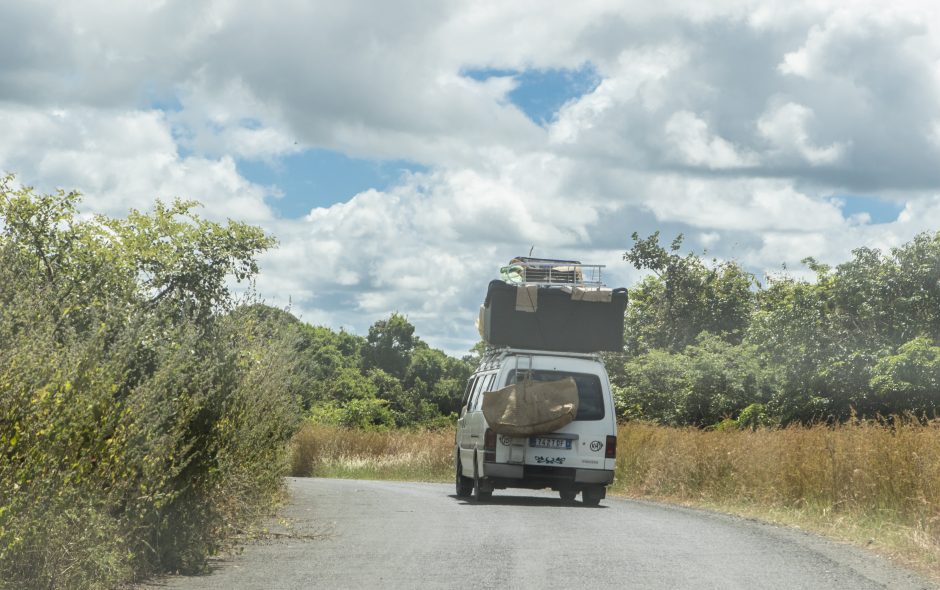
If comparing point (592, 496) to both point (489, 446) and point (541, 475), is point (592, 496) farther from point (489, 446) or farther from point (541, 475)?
point (489, 446)

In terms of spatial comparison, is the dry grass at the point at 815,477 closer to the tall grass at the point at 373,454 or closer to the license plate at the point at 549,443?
the license plate at the point at 549,443

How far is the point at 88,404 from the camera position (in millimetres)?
7531

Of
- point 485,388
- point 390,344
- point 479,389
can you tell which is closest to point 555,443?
point 485,388

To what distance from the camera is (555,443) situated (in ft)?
55.9

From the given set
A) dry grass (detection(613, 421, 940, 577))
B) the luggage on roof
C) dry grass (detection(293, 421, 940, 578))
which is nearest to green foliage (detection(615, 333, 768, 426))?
dry grass (detection(293, 421, 940, 578))

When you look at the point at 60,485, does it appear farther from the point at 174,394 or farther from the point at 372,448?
the point at 372,448

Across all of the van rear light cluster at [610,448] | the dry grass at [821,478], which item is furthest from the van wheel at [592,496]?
the dry grass at [821,478]

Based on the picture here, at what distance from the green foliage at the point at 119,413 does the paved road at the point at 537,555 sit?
65 centimetres

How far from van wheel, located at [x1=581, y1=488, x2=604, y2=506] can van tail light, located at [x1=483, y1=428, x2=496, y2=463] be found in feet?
5.74

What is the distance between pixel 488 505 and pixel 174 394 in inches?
332

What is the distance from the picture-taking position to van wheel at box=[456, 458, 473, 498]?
1912 cm

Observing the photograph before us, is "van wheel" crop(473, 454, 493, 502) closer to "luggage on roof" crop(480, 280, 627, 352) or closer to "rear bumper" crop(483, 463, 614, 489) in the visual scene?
"rear bumper" crop(483, 463, 614, 489)

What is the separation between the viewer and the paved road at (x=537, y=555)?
913 centimetres

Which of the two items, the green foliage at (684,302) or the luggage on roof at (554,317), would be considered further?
the green foliage at (684,302)
